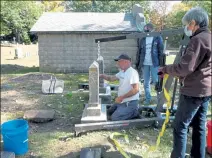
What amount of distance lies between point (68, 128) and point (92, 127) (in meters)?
0.75

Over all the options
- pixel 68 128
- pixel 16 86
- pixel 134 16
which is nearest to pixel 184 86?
pixel 68 128

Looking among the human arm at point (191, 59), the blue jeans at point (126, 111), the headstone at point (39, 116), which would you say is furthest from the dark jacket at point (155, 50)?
the human arm at point (191, 59)

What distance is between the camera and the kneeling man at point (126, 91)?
17.0 feet

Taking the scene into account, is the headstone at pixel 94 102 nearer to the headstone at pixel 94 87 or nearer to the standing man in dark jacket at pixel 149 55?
the headstone at pixel 94 87

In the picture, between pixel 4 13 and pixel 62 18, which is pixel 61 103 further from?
pixel 4 13

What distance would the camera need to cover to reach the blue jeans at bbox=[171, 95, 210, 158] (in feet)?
11.0

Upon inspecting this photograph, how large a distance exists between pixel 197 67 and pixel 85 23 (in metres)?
13.2

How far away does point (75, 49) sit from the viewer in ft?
48.5

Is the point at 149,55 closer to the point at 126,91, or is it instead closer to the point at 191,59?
the point at 126,91

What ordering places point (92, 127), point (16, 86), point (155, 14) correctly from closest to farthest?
1. point (92, 127)
2. point (16, 86)
3. point (155, 14)

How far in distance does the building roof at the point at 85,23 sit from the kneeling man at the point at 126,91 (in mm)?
9649

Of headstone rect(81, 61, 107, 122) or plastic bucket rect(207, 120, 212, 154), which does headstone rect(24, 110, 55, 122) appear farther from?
plastic bucket rect(207, 120, 212, 154)

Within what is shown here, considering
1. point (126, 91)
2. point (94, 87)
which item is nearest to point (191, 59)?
point (126, 91)

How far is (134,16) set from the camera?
1702cm
